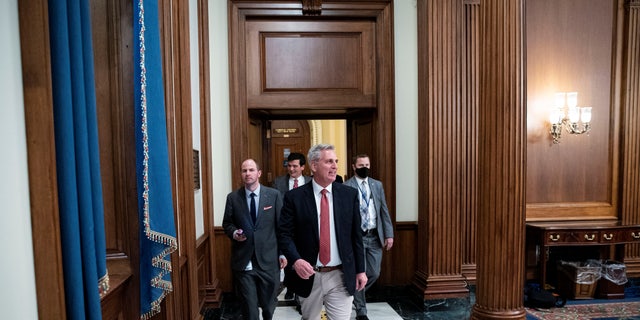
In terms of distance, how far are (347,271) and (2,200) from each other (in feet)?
6.60

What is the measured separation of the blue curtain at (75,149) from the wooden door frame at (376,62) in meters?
3.44

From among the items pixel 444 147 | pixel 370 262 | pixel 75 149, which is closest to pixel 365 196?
pixel 370 262

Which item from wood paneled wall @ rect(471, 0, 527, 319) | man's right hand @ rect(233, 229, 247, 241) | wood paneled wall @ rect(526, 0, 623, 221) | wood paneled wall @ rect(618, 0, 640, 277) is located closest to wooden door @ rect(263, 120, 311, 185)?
wood paneled wall @ rect(526, 0, 623, 221)

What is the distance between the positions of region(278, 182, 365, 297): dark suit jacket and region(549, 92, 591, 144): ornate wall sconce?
3888mm

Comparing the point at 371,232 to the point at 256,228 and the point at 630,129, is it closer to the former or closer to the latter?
the point at 256,228

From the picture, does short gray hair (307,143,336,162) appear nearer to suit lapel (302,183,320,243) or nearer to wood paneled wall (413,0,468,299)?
suit lapel (302,183,320,243)

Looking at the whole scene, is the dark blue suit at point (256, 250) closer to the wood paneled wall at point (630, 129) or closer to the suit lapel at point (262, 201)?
the suit lapel at point (262, 201)

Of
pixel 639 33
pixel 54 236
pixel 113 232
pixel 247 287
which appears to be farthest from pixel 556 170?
pixel 54 236

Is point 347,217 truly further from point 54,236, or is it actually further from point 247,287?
point 54,236

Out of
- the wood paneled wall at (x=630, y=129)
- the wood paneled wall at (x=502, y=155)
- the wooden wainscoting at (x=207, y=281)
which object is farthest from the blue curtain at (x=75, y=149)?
the wood paneled wall at (x=630, y=129)

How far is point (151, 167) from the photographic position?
2.18 m

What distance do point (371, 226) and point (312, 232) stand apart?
59.4 inches

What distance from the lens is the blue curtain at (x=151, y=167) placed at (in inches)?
84.2

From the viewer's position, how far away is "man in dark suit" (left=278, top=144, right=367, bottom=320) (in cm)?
269
